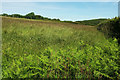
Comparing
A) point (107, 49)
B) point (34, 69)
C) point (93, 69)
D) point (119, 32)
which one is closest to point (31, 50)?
point (34, 69)

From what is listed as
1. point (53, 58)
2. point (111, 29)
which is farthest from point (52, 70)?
point (111, 29)

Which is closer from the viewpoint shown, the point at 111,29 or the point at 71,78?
the point at 71,78

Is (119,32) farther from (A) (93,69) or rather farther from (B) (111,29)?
(A) (93,69)

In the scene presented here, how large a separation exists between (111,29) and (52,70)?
5580 millimetres

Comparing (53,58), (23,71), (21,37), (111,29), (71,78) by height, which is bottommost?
(71,78)

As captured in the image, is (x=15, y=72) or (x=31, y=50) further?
(x=31, y=50)

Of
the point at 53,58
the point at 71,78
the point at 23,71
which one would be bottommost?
the point at 71,78

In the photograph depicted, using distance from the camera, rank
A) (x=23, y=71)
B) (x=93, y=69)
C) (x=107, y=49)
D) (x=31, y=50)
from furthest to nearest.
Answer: (x=31, y=50), (x=107, y=49), (x=93, y=69), (x=23, y=71)

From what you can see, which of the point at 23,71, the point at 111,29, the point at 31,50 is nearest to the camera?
the point at 23,71

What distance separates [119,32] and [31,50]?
4.69 metres

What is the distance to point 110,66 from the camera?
12.6 ft

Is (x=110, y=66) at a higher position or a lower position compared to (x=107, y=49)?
lower

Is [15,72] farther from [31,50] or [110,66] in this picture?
[110,66]

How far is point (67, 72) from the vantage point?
3.46 metres
